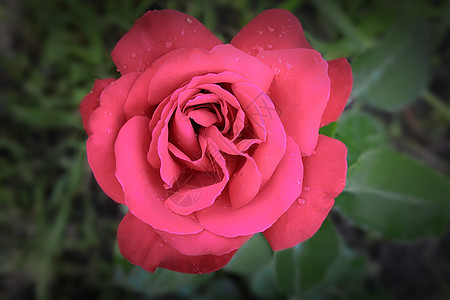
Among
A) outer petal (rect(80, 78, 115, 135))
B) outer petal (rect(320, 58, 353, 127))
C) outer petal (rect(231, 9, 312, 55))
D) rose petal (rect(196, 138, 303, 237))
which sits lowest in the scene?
rose petal (rect(196, 138, 303, 237))

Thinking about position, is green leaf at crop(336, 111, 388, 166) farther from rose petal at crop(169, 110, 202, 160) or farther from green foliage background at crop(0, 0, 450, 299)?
rose petal at crop(169, 110, 202, 160)

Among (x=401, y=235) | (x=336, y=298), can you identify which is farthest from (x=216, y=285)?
(x=401, y=235)

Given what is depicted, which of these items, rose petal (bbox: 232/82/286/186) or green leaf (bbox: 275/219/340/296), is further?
green leaf (bbox: 275/219/340/296)

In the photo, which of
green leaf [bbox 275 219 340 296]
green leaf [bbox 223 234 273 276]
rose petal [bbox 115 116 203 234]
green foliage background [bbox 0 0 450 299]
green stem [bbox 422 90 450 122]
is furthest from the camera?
green stem [bbox 422 90 450 122]

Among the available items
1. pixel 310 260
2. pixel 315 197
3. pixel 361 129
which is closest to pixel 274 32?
pixel 315 197

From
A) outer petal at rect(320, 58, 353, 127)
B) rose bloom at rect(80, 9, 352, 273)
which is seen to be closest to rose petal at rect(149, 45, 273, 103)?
rose bloom at rect(80, 9, 352, 273)

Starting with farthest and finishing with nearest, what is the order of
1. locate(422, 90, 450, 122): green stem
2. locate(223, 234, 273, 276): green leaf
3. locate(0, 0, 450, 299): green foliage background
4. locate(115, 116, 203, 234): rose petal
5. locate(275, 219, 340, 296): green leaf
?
locate(422, 90, 450, 122): green stem, locate(0, 0, 450, 299): green foliage background, locate(223, 234, 273, 276): green leaf, locate(275, 219, 340, 296): green leaf, locate(115, 116, 203, 234): rose petal

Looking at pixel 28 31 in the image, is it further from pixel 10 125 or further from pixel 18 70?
pixel 10 125

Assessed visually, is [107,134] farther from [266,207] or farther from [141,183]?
[266,207]
